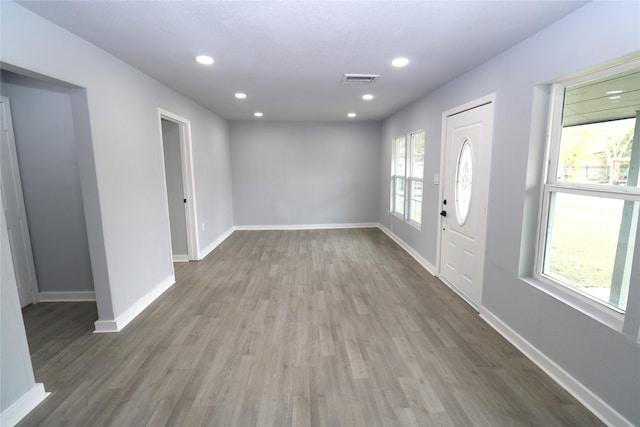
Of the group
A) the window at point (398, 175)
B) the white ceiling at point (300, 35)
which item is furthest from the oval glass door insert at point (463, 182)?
the window at point (398, 175)

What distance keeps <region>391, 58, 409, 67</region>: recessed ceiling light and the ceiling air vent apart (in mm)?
389

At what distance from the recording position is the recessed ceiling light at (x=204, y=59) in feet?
9.20

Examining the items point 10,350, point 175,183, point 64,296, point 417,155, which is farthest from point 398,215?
point 10,350

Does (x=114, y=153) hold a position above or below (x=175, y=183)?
above

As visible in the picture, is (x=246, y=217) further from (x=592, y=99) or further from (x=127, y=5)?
(x=592, y=99)

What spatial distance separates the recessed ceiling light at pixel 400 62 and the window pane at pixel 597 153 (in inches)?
58.8

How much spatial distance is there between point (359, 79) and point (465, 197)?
187 centimetres

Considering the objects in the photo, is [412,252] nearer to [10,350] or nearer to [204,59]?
[204,59]

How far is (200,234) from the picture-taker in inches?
204

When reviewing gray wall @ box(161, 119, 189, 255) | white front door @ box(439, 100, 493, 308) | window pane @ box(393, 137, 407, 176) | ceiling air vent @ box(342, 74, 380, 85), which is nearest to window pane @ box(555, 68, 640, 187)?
white front door @ box(439, 100, 493, 308)

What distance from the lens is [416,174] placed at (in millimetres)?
5141

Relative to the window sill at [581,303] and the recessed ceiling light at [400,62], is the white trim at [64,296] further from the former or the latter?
the window sill at [581,303]

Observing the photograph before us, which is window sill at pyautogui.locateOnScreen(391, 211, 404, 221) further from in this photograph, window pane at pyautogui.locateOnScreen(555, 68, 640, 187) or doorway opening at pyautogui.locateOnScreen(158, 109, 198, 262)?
doorway opening at pyautogui.locateOnScreen(158, 109, 198, 262)

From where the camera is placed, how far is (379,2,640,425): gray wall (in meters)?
1.72
